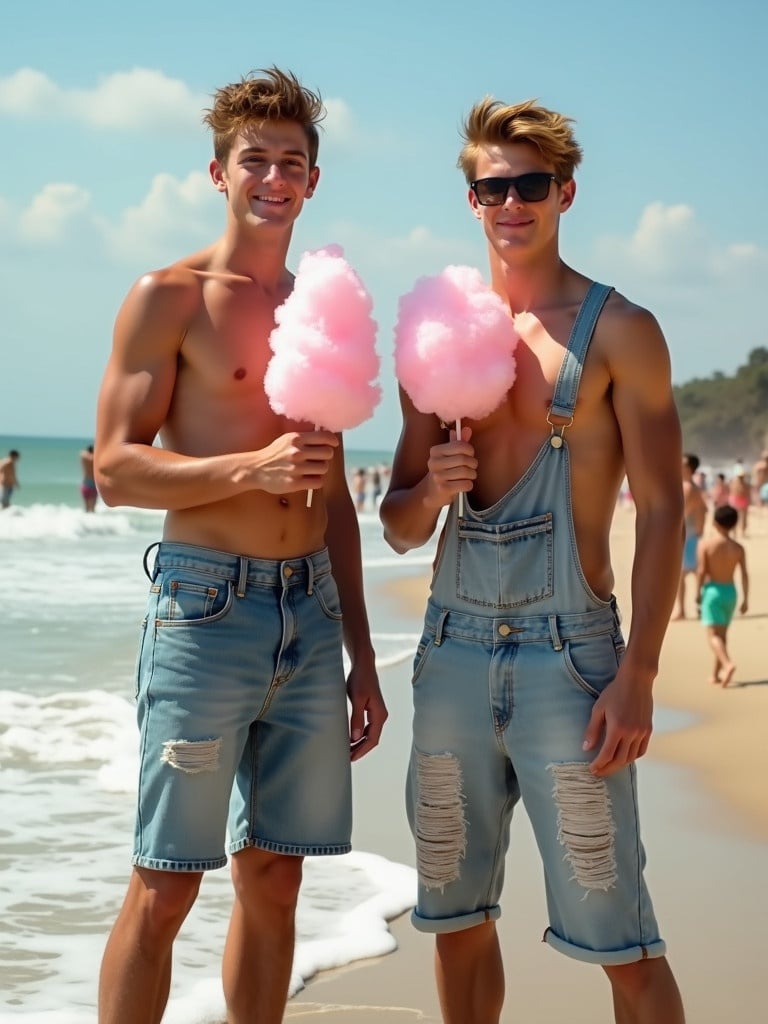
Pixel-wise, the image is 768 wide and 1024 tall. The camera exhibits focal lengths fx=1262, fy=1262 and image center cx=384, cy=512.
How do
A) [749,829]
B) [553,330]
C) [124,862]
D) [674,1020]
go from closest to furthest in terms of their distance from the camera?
[674,1020] < [553,330] < [124,862] < [749,829]

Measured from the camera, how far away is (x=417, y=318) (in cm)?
318

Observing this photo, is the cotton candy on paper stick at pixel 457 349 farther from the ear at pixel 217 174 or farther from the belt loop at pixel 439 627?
the ear at pixel 217 174

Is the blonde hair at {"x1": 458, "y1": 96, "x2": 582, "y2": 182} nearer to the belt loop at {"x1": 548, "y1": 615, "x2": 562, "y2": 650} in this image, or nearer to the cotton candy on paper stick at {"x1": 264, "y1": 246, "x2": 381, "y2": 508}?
the cotton candy on paper stick at {"x1": 264, "y1": 246, "x2": 381, "y2": 508}

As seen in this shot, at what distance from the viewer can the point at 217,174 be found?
11.2ft

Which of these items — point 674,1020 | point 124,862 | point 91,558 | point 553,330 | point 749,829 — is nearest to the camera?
point 674,1020

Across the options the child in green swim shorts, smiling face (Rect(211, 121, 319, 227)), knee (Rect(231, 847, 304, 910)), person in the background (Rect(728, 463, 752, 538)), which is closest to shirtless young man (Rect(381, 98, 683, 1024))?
knee (Rect(231, 847, 304, 910))

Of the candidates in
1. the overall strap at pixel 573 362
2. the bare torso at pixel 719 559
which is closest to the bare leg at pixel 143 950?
the overall strap at pixel 573 362

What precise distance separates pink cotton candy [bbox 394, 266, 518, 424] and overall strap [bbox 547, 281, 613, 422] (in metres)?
0.13

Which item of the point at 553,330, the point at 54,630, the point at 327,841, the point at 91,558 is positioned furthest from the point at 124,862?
the point at 91,558

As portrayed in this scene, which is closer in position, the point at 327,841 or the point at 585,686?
the point at 585,686

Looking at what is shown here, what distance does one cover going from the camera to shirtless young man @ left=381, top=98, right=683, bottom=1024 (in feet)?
9.74

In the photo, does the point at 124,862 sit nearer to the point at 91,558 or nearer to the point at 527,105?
the point at 527,105

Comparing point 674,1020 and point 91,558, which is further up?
point 91,558

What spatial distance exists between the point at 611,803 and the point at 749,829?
3335 millimetres
